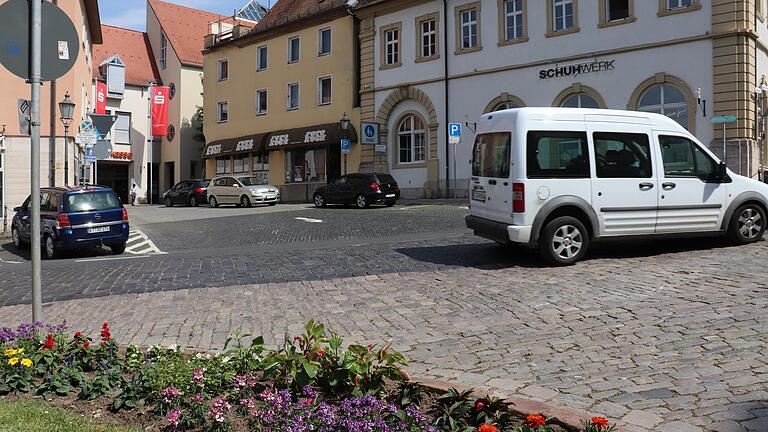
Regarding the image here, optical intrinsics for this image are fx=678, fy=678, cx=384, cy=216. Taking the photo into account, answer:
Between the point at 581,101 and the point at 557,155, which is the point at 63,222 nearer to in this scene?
the point at 557,155

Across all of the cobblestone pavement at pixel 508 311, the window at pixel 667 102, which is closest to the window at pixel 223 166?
the window at pixel 667 102

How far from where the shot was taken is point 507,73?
2977 centimetres

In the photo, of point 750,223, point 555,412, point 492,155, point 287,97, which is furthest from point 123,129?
point 555,412

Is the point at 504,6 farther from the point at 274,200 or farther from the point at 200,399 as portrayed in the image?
the point at 200,399

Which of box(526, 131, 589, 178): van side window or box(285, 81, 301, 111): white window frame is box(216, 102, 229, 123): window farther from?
box(526, 131, 589, 178): van side window

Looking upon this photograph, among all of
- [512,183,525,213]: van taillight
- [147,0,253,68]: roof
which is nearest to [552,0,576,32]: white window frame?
[512,183,525,213]: van taillight

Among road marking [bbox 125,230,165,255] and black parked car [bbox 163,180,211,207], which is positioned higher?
black parked car [bbox 163,180,211,207]

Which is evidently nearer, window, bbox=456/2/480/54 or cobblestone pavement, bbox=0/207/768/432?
cobblestone pavement, bbox=0/207/768/432

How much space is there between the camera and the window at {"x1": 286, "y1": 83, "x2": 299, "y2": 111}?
40656 millimetres

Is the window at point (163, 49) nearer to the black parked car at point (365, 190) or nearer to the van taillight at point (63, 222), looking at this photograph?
the black parked car at point (365, 190)

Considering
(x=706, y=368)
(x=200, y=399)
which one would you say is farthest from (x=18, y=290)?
(x=706, y=368)

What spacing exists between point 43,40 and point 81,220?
10565 millimetres

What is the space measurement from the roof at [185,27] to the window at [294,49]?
451 inches

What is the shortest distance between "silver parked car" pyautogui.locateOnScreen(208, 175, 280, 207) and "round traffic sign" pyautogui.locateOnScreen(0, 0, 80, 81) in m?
27.9
